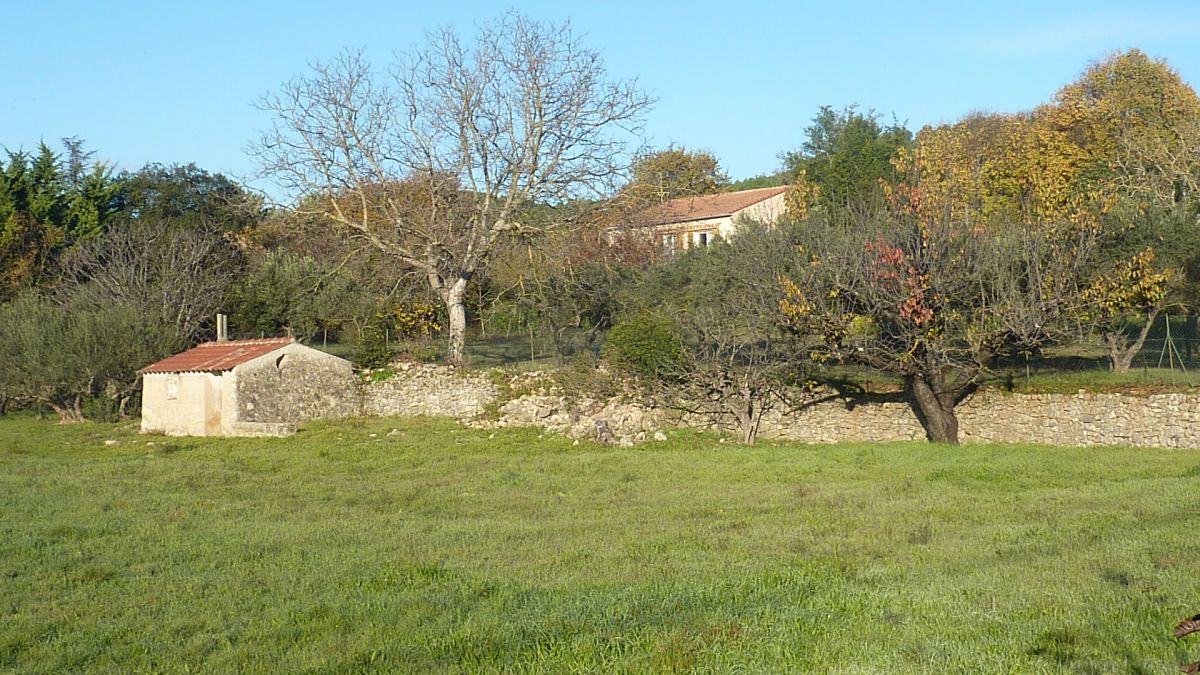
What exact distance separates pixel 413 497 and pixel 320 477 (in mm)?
3789

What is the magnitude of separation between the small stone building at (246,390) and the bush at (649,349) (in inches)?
351

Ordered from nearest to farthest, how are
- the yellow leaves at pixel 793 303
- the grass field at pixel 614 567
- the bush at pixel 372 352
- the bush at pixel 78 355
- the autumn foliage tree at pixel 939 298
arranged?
the grass field at pixel 614 567 < the autumn foliage tree at pixel 939 298 < the yellow leaves at pixel 793 303 < the bush at pixel 372 352 < the bush at pixel 78 355

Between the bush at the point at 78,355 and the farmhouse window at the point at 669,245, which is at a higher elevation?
the farmhouse window at the point at 669,245

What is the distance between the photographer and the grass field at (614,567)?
6.80m

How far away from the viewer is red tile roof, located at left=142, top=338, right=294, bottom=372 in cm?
2923

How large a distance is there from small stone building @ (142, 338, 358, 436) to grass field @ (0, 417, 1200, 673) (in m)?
8.88

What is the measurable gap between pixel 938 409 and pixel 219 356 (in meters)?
19.7

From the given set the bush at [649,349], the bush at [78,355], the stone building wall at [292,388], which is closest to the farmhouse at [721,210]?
the stone building wall at [292,388]

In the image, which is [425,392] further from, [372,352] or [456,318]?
[456,318]

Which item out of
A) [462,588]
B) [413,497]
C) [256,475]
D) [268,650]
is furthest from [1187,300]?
[268,650]

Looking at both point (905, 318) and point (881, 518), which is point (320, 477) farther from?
point (905, 318)

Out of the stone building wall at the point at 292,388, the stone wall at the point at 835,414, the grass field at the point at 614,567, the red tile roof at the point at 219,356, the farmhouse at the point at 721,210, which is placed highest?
the farmhouse at the point at 721,210

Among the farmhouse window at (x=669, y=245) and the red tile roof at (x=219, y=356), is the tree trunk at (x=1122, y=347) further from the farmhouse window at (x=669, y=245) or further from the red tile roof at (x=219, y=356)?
the red tile roof at (x=219, y=356)

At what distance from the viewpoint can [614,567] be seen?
9859mm
